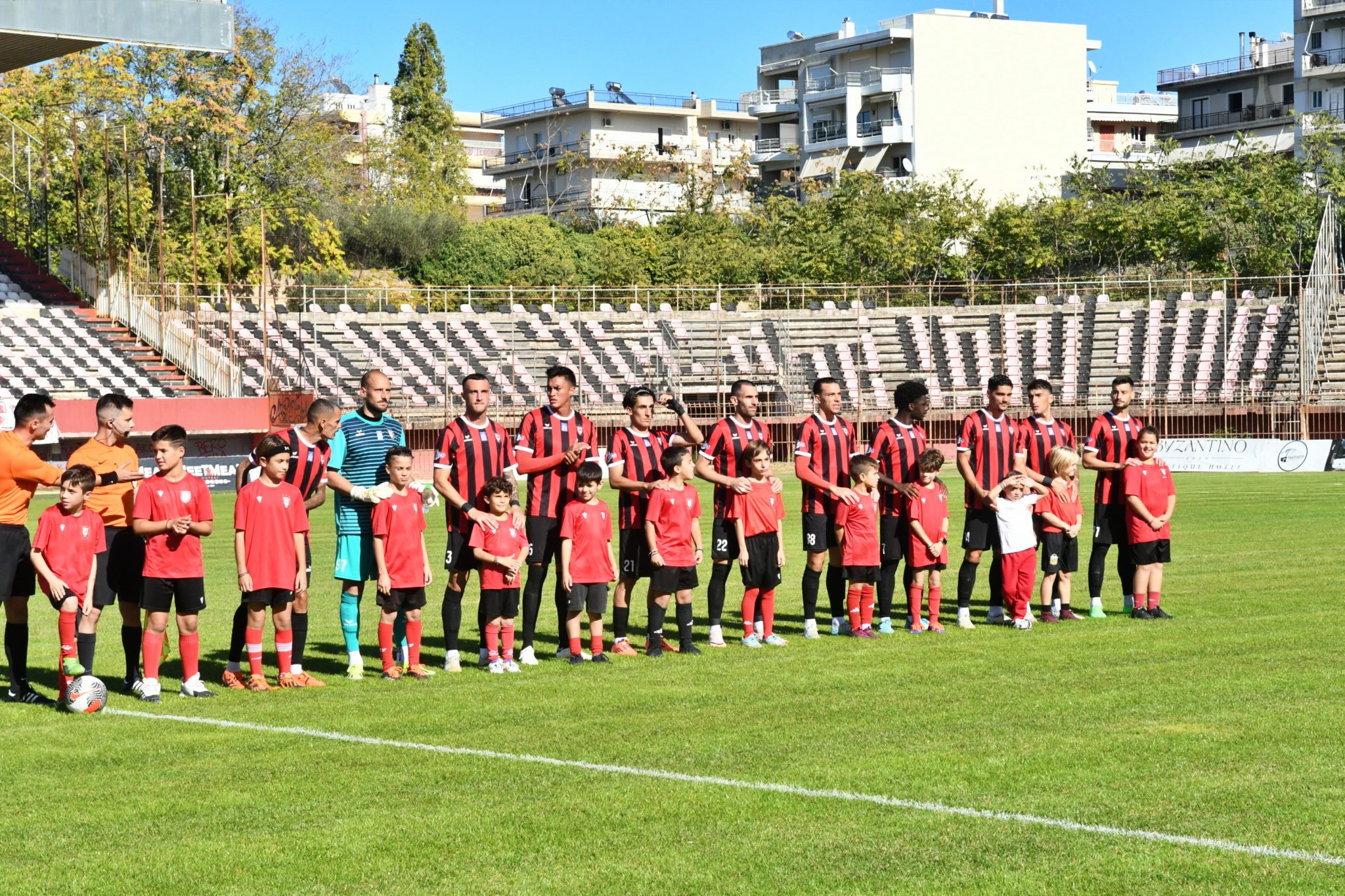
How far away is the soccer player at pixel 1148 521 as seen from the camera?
45.9ft

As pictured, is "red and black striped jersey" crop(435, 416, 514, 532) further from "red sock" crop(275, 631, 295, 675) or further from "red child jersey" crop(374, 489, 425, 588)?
"red sock" crop(275, 631, 295, 675)

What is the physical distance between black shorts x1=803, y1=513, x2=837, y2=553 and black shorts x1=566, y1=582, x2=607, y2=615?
7.15 ft

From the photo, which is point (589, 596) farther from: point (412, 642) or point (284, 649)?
point (284, 649)

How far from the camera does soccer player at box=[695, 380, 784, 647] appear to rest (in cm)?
1271

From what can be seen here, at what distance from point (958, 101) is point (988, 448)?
72.2 m

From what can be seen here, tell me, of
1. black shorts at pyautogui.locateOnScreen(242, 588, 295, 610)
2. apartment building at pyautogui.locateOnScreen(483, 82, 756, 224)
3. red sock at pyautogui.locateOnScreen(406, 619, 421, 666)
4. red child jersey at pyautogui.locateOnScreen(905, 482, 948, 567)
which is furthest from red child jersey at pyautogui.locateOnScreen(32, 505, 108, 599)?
apartment building at pyautogui.locateOnScreen(483, 82, 756, 224)

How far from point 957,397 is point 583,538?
36.7 meters

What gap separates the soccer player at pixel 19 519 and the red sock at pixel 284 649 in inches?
59.6

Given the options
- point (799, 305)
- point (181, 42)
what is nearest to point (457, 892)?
point (181, 42)

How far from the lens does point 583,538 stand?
11.8 meters

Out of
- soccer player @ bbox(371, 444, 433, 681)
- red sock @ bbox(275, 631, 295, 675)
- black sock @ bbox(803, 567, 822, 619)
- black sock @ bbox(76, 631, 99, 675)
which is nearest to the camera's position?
black sock @ bbox(76, 631, 99, 675)

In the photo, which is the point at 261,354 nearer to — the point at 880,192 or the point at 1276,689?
the point at 880,192

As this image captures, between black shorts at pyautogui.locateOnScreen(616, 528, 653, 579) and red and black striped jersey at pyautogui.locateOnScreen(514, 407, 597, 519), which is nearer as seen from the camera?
red and black striped jersey at pyautogui.locateOnScreen(514, 407, 597, 519)

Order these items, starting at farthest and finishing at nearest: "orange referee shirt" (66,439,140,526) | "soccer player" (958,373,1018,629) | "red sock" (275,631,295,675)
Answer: "soccer player" (958,373,1018,629) → "red sock" (275,631,295,675) → "orange referee shirt" (66,439,140,526)
